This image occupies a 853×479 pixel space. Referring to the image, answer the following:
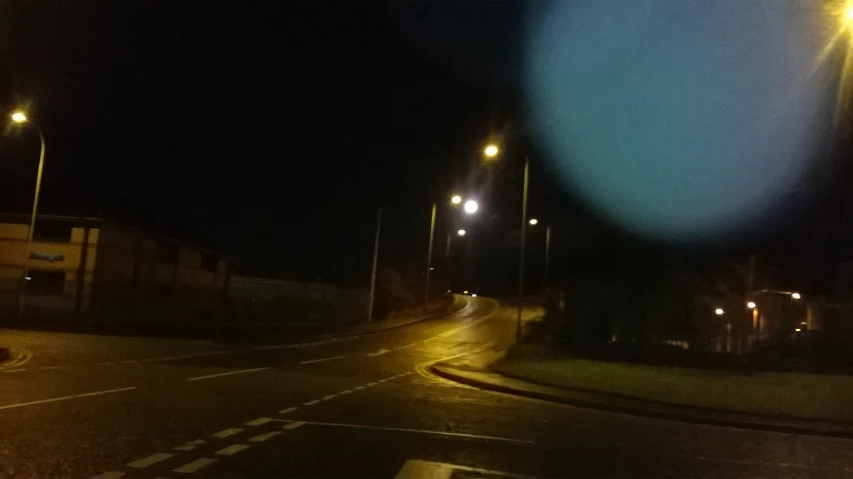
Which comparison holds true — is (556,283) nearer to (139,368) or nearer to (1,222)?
(139,368)

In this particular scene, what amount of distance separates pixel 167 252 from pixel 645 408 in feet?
168

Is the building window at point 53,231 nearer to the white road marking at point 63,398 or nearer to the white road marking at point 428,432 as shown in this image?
the white road marking at point 63,398

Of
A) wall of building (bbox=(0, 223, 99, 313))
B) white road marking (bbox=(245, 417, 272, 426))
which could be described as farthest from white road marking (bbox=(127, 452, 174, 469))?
wall of building (bbox=(0, 223, 99, 313))

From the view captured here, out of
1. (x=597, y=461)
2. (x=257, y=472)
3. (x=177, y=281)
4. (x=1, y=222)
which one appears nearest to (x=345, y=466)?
(x=257, y=472)

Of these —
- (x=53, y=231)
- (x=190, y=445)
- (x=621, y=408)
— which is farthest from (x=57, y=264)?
(x=190, y=445)

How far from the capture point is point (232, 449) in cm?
1088

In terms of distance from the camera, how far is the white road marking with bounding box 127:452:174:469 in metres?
9.55

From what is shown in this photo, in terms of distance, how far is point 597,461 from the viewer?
11461 mm

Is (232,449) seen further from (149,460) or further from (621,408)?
(621,408)

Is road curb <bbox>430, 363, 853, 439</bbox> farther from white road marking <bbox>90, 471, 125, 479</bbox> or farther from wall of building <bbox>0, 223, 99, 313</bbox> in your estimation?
wall of building <bbox>0, 223, 99, 313</bbox>

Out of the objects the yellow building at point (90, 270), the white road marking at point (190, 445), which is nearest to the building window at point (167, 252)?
the yellow building at point (90, 270)

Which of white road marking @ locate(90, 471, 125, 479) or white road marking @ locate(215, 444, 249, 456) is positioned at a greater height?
white road marking @ locate(215, 444, 249, 456)

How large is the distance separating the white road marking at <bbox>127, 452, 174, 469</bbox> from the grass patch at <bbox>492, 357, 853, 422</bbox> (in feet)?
40.6

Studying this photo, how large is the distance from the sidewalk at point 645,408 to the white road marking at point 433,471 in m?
8.40
